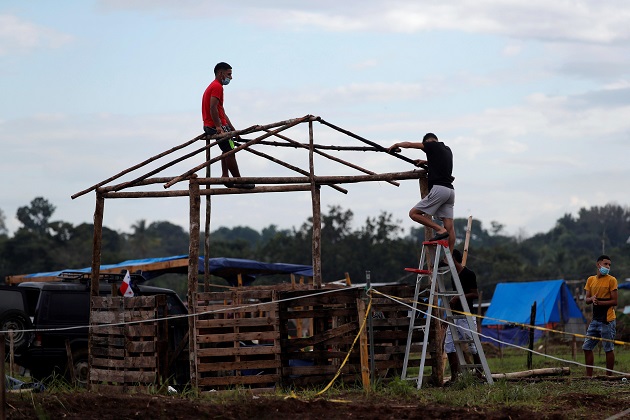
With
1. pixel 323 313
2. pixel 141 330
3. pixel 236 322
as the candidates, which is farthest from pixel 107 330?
pixel 323 313

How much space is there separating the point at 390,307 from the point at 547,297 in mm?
16952

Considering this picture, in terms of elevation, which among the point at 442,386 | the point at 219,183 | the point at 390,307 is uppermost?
the point at 219,183

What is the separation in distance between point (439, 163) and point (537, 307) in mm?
17187

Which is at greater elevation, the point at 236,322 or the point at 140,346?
the point at 236,322

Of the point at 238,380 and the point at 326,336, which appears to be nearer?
the point at 238,380

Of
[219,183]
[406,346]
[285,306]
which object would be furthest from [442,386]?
[219,183]

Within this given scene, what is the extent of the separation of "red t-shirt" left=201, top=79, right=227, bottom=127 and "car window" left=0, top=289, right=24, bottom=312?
16.3 feet

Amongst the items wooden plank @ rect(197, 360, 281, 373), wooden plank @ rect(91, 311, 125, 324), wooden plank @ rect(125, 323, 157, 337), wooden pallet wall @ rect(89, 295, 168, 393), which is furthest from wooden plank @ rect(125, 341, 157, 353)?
wooden plank @ rect(197, 360, 281, 373)

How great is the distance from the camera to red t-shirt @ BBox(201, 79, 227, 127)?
1522 centimetres

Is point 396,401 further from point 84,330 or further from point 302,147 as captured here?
point 84,330

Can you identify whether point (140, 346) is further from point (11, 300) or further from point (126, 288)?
point (11, 300)

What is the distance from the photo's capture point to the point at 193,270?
1376 cm

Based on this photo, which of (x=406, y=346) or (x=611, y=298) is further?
(x=611, y=298)

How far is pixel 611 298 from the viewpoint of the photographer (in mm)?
14680
